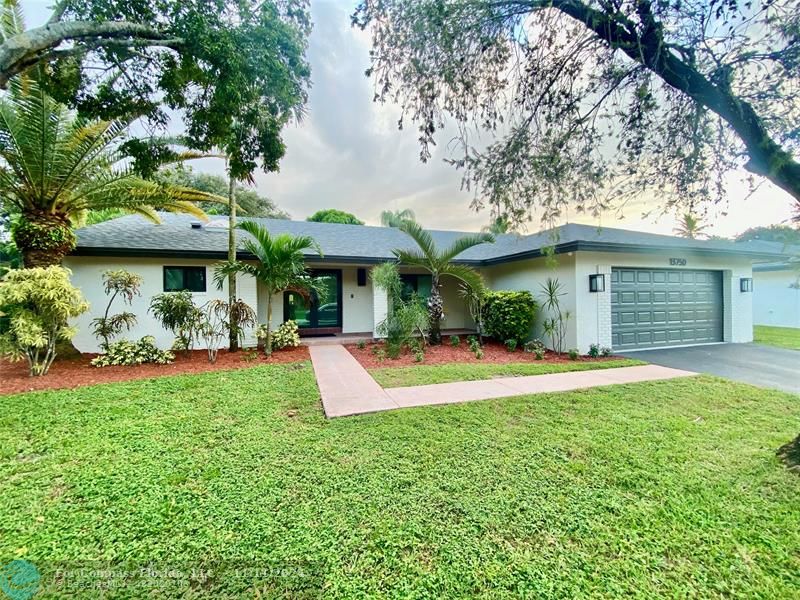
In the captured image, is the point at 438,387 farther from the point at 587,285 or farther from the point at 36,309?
the point at 36,309

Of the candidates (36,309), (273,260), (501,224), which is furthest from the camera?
(273,260)

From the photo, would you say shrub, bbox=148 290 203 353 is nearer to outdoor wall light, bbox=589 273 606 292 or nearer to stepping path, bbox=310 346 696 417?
stepping path, bbox=310 346 696 417

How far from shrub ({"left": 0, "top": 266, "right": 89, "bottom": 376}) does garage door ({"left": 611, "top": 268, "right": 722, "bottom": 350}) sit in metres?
12.8

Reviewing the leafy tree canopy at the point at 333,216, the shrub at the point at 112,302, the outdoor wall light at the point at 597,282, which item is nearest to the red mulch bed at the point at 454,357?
the outdoor wall light at the point at 597,282

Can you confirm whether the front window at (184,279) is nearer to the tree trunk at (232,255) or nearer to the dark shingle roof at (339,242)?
the dark shingle roof at (339,242)

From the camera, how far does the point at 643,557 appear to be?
220 centimetres

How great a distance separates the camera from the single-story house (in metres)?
14.8

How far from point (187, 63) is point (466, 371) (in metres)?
6.84

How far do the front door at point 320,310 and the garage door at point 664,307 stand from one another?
8.88 metres

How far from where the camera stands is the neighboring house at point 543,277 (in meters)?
8.86

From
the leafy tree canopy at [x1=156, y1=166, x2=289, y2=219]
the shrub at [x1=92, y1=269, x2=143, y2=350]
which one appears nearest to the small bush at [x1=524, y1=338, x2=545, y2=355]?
the shrub at [x1=92, y1=269, x2=143, y2=350]

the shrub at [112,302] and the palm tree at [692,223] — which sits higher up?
the palm tree at [692,223]

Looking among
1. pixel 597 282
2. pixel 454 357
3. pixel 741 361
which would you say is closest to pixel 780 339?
pixel 741 361

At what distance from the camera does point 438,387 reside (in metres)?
5.95
